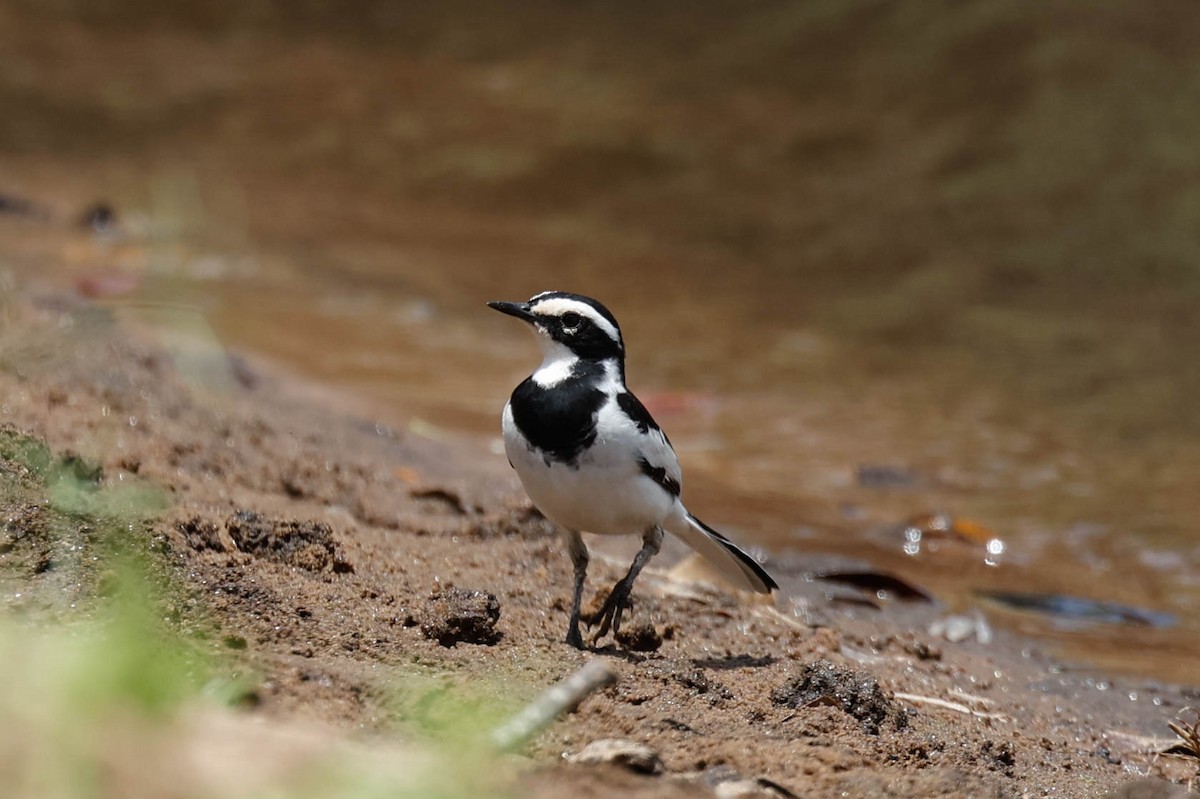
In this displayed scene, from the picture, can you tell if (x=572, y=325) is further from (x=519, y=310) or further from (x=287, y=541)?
(x=287, y=541)

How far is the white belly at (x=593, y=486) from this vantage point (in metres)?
4.61

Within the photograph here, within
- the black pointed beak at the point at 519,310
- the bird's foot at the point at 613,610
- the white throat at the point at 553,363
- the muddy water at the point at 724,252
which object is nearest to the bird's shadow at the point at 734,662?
the bird's foot at the point at 613,610

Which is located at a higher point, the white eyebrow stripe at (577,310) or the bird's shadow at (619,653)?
the white eyebrow stripe at (577,310)

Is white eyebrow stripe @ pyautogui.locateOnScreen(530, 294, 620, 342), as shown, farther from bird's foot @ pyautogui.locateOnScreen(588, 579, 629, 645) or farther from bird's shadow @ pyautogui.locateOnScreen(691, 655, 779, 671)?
bird's shadow @ pyautogui.locateOnScreen(691, 655, 779, 671)

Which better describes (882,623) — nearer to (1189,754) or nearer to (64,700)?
(1189,754)

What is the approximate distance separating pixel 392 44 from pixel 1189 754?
54.5ft

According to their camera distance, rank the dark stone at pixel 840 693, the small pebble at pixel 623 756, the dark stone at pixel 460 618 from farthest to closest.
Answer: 1. the dark stone at pixel 460 618
2. the dark stone at pixel 840 693
3. the small pebble at pixel 623 756

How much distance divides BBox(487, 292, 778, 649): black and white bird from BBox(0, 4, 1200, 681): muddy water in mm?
2094

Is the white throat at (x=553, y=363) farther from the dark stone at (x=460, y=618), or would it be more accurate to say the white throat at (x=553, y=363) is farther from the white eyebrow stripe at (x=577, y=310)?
the dark stone at (x=460, y=618)

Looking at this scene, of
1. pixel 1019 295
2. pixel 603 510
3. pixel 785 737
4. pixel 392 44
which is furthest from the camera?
pixel 392 44

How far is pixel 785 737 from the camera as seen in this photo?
12.6 feet

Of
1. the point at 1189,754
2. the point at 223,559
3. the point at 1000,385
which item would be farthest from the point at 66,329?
the point at 1000,385

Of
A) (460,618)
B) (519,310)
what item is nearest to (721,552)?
(519,310)

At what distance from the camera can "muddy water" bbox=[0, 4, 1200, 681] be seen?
8617 millimetres
